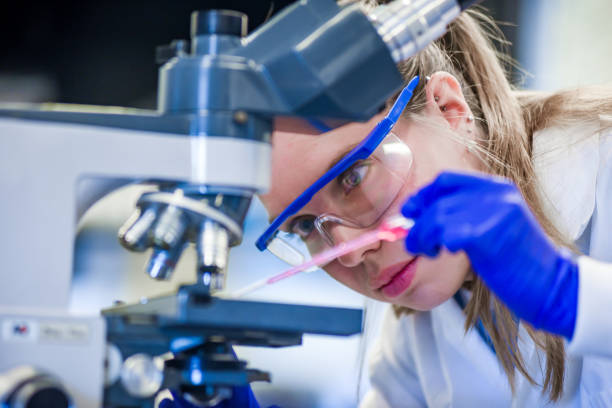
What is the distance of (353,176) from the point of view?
1.20 metres

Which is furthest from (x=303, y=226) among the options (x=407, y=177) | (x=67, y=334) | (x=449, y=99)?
(x=67, y=334)

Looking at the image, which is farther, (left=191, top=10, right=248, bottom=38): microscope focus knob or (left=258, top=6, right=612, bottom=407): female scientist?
(left=258, top=6, right=612, bottom=407): female scientist

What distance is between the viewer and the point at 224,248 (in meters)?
0.76

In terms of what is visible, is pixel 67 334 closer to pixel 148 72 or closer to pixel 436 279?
pixel 436 279

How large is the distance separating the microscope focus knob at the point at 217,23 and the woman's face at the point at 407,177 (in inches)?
15.2

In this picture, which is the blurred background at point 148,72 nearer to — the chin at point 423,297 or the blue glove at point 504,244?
the chin at point 423,297

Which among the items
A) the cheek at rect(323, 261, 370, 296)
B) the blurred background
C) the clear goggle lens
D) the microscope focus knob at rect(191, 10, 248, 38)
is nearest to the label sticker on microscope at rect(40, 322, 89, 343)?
A: the microscope focus knob at rect(191, 10, 248, 38)

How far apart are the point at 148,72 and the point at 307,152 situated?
261 cm

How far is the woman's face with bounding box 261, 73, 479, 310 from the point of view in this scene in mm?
1180

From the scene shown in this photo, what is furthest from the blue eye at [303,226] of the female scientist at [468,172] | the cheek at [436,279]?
the cheek at [436,279]

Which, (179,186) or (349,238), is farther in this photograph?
(349,238)

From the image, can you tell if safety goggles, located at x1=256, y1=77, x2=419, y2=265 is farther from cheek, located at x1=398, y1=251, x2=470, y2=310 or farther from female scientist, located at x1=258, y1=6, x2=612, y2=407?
cheek, located at x1=398, y1=251, x2=470, y2=310

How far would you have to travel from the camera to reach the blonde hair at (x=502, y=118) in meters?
1.27

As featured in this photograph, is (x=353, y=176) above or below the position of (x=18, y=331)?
above
